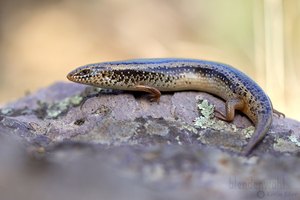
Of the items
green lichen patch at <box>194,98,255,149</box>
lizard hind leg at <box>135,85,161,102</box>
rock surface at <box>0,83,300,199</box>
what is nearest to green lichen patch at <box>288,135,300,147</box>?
rock surface at <box>0,83,300,199</box>

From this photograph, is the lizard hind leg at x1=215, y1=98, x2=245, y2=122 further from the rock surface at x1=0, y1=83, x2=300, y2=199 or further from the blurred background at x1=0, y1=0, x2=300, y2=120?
the blurred background at x1=0, y1=0, x2=300, y2=120

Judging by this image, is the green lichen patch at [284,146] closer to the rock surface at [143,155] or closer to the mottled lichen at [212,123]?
the rock surface at [143,155]

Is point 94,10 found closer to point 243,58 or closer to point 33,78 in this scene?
point 33,78

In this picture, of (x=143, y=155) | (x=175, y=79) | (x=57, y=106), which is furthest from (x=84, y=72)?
(x=143, y=155)

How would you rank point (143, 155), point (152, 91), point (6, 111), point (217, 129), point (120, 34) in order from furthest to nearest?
point (120, 34), point (6, 111), point (152, 91), point (217, 129), point (143, 155)

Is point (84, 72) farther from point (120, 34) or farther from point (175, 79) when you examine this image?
point (120, 34)

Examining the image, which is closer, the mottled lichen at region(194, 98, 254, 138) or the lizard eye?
the mottled lichen at region(194, 98, 254, 138)

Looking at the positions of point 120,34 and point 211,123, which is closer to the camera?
point 211,123
